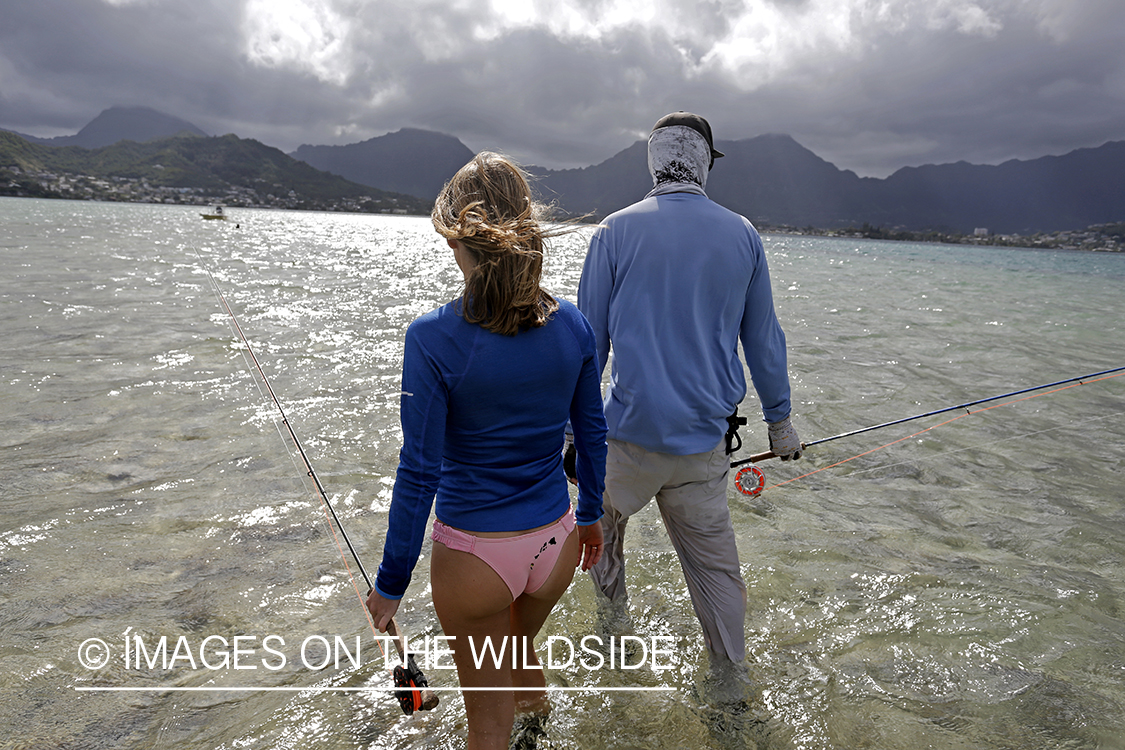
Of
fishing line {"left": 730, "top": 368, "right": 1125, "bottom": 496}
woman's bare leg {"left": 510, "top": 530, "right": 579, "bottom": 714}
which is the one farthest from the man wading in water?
woman's bare leg {"left": 510, "top": 530, "right": 579, "bottom": 714}

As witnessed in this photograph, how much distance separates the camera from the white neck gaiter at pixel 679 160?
121 inches

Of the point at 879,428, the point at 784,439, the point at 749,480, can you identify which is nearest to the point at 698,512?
the point at 784,439

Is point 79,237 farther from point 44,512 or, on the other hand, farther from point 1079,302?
point 1079,302

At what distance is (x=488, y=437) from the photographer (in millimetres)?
2012

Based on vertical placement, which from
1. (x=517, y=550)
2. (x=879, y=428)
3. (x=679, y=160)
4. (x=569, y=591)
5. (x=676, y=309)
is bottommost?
(x=569, y=591)

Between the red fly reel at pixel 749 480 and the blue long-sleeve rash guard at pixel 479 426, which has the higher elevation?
the blue long-sleeve rash guard at pixel 479 426

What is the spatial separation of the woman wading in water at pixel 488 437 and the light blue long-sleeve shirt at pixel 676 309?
2.32 feet

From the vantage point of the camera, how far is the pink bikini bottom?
210 cm

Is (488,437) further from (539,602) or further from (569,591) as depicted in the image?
(569,591)

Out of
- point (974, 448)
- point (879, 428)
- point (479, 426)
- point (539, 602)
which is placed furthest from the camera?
point (974, 448)

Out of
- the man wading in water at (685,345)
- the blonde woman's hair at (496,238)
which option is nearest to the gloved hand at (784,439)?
the man wading in water at (685,345)

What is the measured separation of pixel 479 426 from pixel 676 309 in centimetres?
137

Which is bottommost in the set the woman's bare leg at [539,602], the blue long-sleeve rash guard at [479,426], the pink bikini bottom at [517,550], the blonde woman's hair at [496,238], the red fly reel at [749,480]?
the red fly reel at [749,480]

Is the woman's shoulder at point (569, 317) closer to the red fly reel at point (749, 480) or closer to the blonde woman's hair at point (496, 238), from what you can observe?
the blonde woman's hair at point (496, 238)
